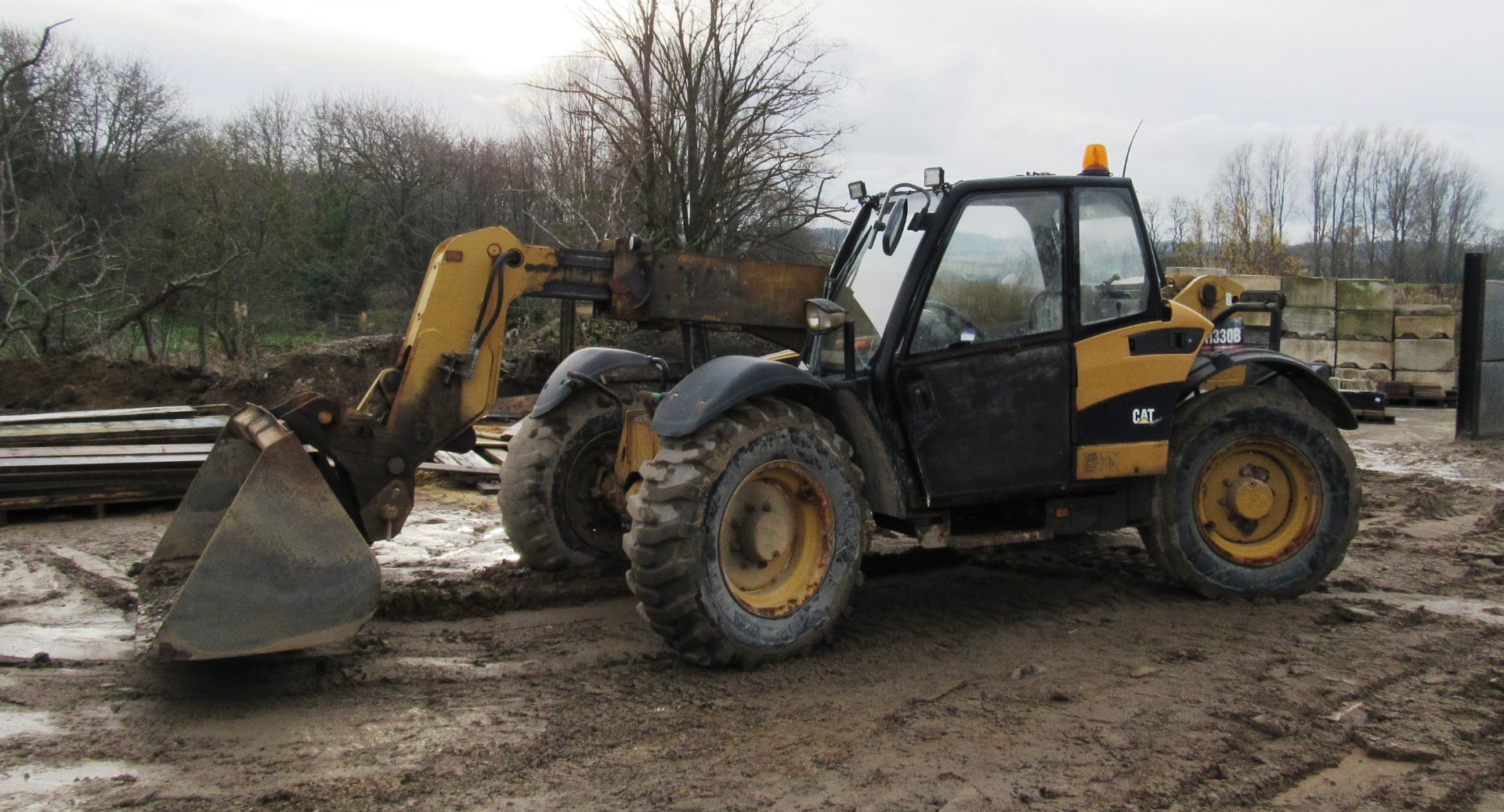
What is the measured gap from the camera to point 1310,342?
15953 millimetres

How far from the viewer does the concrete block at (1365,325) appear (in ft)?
50.9

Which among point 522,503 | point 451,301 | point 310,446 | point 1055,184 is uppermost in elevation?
point 1055,184

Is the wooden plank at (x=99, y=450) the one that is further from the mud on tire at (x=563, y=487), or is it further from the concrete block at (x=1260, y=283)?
the concrete block at (x=1260, y=283)

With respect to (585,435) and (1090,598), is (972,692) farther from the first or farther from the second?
(585,435)

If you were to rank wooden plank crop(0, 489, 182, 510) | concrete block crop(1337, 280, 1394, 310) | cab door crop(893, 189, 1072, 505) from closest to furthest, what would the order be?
1. cab door crop(893, 189, 1072, 505)
2. wooden plank crop(0, 489, 182, 510)
3. concrete block crop(1337, 280, 1394, 310)

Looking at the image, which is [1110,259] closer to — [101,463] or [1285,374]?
[1285,374]

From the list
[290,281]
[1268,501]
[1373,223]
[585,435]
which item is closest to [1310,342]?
[1268,501]

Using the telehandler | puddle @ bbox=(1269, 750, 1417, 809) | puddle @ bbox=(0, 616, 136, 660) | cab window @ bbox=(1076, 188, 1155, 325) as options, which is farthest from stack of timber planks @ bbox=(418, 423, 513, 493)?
puddle @ bbox=(1269, 750, 1417, 809)

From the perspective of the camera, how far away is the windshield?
5.28 meters

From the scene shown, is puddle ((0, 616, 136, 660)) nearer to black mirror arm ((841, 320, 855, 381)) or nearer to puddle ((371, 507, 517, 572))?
puddle ((371, 507, 517, 572))

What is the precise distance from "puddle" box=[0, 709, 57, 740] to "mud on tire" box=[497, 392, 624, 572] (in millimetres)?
2341

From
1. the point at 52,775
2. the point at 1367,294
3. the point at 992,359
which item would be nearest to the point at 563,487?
the point at 992,359

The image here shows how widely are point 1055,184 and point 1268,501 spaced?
212cm

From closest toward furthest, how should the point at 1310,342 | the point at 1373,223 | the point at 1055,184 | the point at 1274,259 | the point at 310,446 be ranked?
the point at 310,446 → the point at 1055,184 → the point at 1310,342 → the point at 1274,259 → the point at 1373,223
